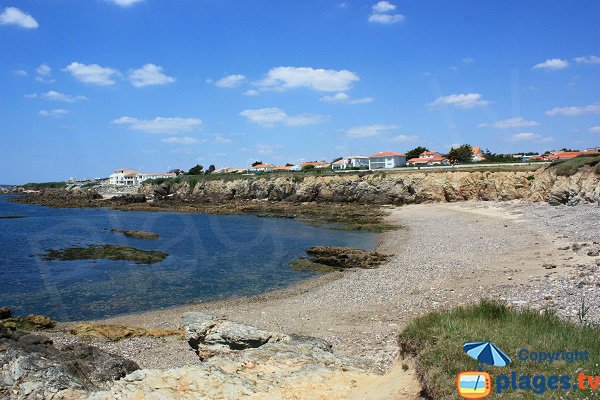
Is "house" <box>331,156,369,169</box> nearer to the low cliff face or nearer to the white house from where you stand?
the low cliff face

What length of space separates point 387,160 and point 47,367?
9793cm

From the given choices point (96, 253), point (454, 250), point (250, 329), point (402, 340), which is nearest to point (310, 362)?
point (402, 340)

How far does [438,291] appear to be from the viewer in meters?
17.7

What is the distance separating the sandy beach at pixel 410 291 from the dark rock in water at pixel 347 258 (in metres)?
1.42

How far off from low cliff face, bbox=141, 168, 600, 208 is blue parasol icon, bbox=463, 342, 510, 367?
119 feet

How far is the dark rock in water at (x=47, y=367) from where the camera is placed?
765cm

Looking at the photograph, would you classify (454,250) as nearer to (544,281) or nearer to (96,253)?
(544,281)

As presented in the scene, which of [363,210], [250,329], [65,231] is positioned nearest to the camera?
[250,329]

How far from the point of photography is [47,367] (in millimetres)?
8133

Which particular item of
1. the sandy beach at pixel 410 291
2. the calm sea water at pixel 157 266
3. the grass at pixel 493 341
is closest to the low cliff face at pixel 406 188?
the sandy beach at pixel 410 291

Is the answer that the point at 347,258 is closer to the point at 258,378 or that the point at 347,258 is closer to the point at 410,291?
the point at 410,291

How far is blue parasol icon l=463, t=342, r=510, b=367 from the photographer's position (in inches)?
237

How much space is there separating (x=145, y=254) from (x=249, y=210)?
103 ft
